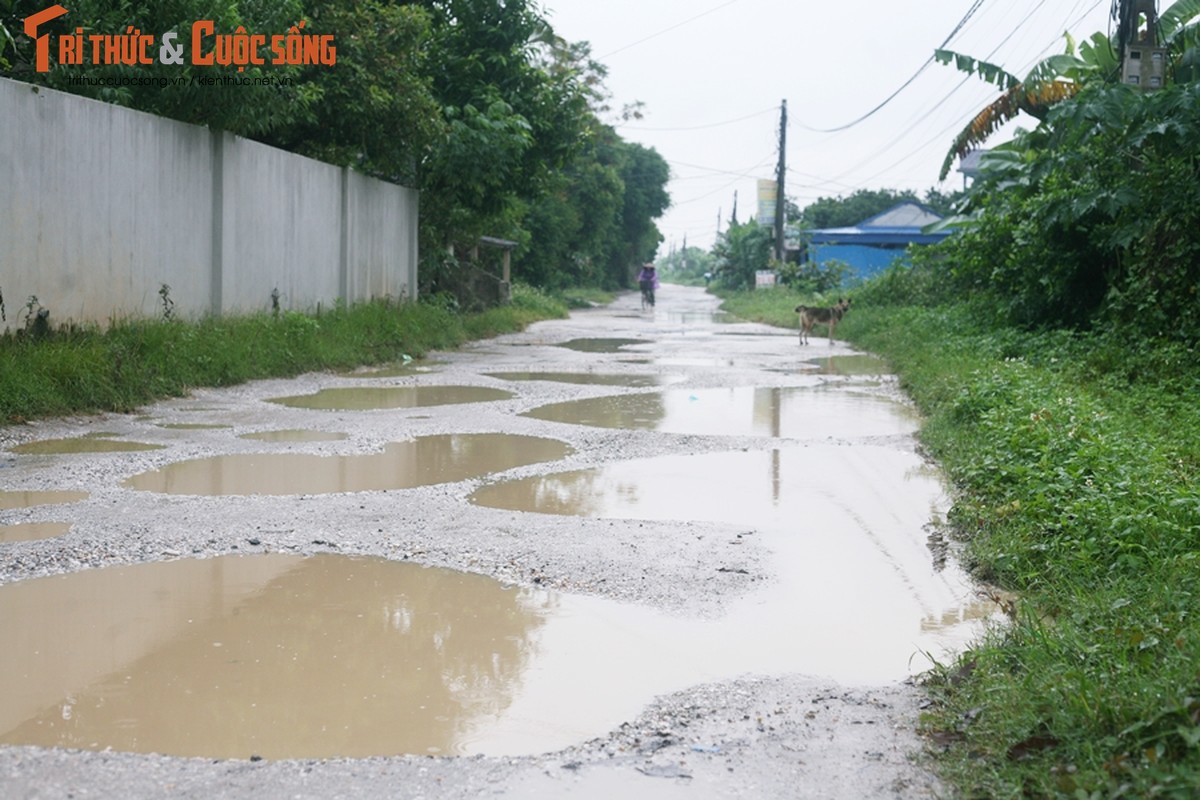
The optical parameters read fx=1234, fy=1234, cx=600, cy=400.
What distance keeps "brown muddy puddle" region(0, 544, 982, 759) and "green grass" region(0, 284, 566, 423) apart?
476 centimetres

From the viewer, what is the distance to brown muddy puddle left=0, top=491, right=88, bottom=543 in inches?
225

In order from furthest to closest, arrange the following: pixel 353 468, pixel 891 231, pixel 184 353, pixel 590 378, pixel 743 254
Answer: pixel 743 254 < pixel 891 231 < pixel 590 378 < pixel 184 353 < pixel 353 468

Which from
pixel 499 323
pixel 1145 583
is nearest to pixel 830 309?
pixel 499 323

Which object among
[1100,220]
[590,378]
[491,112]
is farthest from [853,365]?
[491,112]

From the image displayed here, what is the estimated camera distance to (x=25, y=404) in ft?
29.7

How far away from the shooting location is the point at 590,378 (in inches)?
550

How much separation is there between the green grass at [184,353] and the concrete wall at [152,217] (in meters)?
0.36

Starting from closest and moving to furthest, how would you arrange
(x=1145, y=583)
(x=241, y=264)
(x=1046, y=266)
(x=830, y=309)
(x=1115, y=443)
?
1. (x=1145, y=583)
2. (x=1115, y=443)
3. (x=241, y=264)
4. (x=1046, y=266)
5. (x=830, y=309)

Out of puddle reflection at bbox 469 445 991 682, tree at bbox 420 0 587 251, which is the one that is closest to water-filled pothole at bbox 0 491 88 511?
puddle reflection at bbox 469 445 991 682

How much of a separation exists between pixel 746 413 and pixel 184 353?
525 centimetres

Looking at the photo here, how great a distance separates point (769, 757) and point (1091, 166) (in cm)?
1333

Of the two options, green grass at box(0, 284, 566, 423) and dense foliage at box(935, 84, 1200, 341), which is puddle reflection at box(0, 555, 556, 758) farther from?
dense foliage at box(935, 84, 1200, 341)

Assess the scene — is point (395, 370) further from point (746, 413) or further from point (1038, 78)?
point (1038, 78)

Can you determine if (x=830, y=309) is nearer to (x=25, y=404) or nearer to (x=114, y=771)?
(x=25, y=404)
